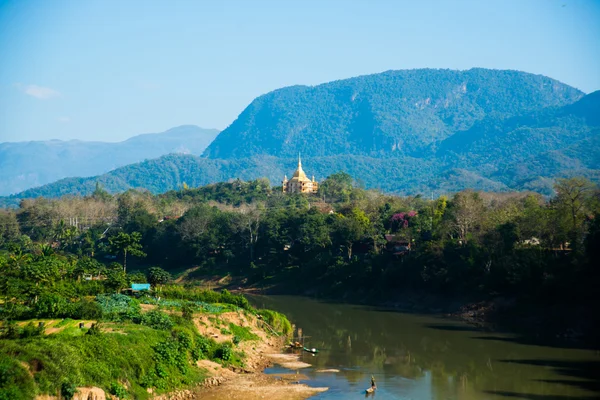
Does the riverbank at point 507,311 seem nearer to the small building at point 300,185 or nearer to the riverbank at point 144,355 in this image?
the riverbank at point 144,355

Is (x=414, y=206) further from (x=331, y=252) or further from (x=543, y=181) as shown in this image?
(x=543, y=181)

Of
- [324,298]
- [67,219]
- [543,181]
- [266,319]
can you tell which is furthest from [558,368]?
[543,181]

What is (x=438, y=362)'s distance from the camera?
3756cm

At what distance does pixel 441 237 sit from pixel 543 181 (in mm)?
126632

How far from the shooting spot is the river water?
3078cm

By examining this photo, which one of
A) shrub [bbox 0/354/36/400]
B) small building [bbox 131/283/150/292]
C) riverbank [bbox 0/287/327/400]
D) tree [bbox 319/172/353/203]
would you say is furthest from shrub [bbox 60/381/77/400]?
tree [bbox 319/172/353/203]

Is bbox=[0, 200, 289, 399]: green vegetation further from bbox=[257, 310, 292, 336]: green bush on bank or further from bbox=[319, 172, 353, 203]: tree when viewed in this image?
bbox=[319, 172, 353, 203]: tree

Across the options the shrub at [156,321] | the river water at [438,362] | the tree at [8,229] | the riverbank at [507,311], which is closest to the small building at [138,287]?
the river water at [438,362]

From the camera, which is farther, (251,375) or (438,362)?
(438,362)

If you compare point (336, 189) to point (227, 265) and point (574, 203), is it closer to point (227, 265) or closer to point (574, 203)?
point (227, 265)

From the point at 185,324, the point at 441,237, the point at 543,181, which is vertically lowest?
the point at 185,324

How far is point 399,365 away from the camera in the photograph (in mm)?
36812

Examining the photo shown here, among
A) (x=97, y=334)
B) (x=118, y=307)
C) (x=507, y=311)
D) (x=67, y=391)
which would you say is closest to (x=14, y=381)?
(x=67, y=391)

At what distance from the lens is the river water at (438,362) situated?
101 feet
